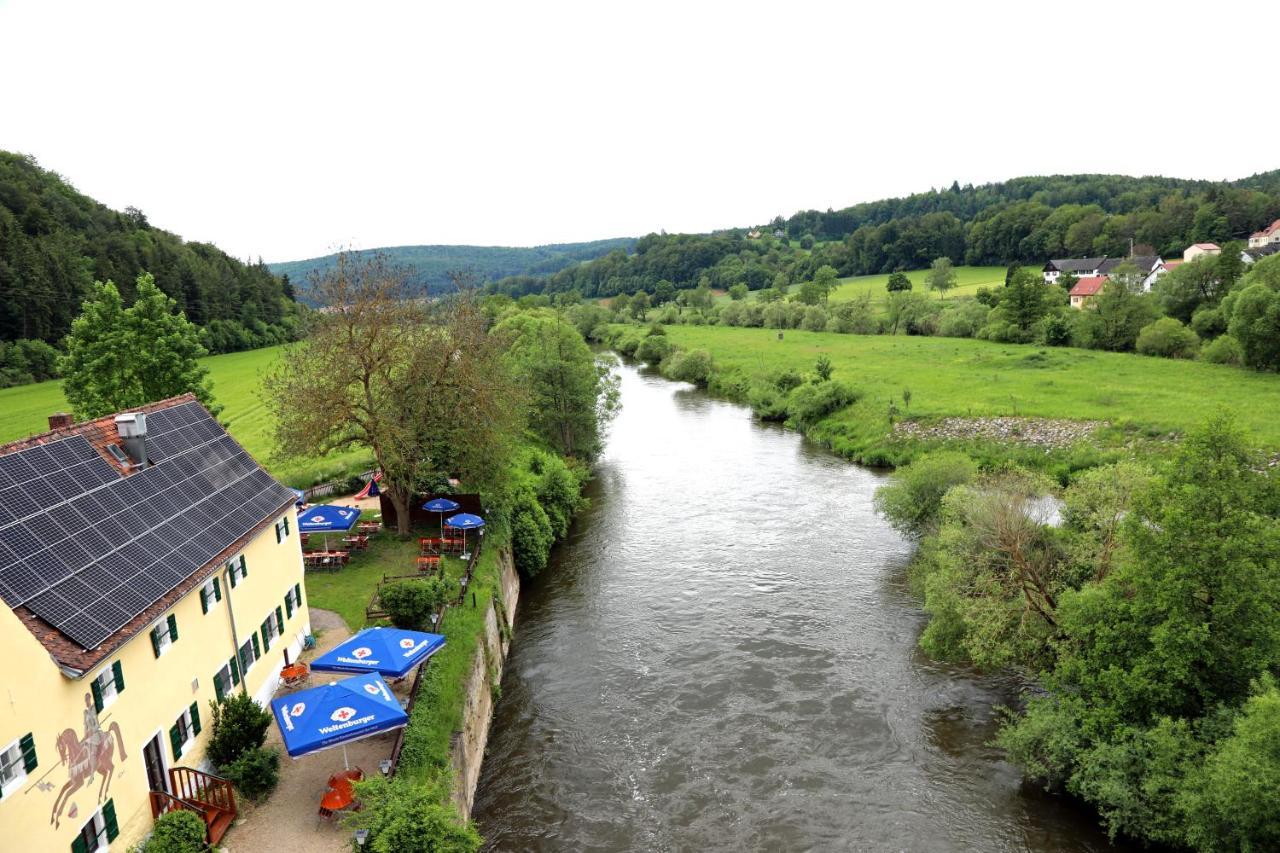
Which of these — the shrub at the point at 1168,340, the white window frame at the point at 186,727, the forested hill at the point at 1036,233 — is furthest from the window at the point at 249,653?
the forested hill at the point at 1036,233

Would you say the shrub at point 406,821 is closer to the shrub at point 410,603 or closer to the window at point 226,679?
the window at point 226,679

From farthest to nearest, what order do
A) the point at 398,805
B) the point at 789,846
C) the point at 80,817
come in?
the point at 789,846 → the point at 398,805 → the point at 80,817

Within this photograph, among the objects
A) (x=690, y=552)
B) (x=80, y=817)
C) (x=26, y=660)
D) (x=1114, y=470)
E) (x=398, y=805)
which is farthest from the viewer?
(x=690, y=552)

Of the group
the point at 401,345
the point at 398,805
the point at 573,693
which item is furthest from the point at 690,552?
the point at 398,805

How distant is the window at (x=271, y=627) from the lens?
19814 millimetres

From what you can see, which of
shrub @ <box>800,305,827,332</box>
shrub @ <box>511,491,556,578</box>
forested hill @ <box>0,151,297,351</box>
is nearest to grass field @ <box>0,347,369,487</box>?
shrub @ <box>511,491,556,578</box>

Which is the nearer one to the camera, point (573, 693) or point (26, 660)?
point (26, 660)

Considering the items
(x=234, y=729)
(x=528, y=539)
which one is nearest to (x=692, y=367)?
(x=528, y=539)

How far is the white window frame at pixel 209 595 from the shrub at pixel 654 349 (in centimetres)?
8303

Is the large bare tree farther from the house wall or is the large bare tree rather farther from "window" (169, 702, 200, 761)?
"window" (169, 702, 200, 761)

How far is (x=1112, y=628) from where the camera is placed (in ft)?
59.8

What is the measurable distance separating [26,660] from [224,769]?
6468 mm

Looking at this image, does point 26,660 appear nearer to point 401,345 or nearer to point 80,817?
point 80,817

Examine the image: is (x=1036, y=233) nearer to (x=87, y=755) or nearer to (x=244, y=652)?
(x=244, y=652)
